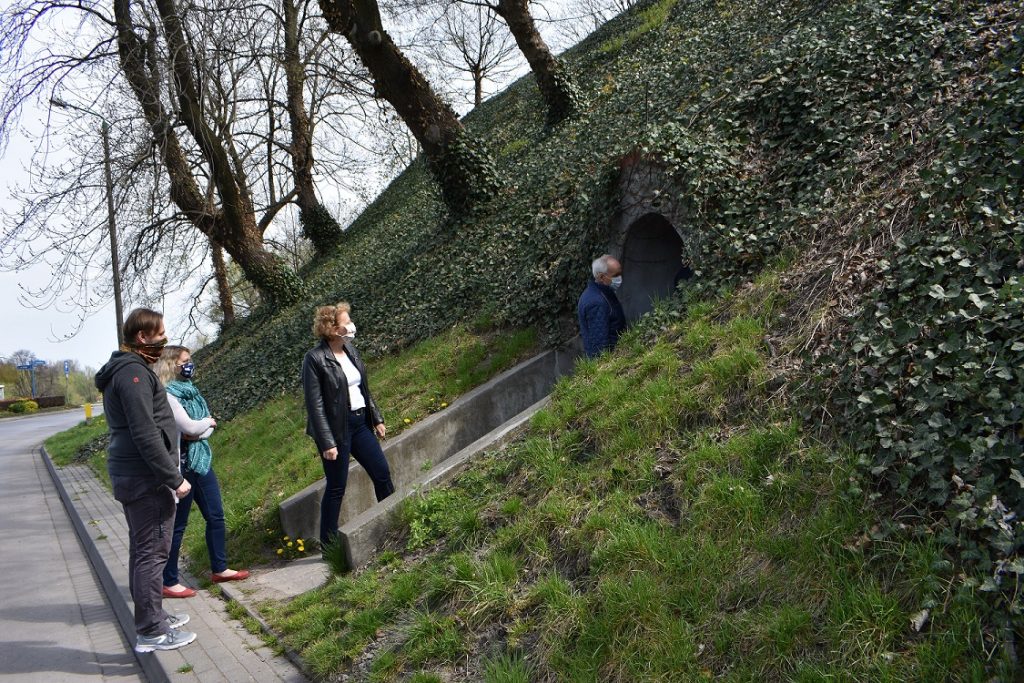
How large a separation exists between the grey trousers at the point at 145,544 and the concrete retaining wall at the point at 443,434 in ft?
6.29

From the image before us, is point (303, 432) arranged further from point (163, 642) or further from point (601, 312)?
point (601, 312)

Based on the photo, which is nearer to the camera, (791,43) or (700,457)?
(700,457)

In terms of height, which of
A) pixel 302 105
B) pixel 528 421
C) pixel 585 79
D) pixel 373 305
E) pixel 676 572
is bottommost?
pixel 676 572

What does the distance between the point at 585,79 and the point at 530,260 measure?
836 centimetres

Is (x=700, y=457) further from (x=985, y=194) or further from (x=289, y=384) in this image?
(x=289, y=384)

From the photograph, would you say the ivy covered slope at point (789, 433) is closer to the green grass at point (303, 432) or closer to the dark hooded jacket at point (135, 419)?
the green grass at point (303, 432)

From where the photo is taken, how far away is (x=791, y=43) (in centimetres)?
791

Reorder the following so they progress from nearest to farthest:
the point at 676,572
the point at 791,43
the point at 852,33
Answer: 1. the point at 676,572
2. the point at 852,33
3. the point at 791,43

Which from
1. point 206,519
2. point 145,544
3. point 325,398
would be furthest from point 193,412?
point 145,544

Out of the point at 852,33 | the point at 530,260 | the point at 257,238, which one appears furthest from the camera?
the point at 257,238

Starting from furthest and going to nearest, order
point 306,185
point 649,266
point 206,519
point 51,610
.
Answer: point 306,185 < point 649,266 < point 51,610 < point 206,519

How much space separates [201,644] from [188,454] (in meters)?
1.53

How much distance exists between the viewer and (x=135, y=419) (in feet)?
15.7

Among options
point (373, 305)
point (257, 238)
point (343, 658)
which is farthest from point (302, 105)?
point (343, 658)
